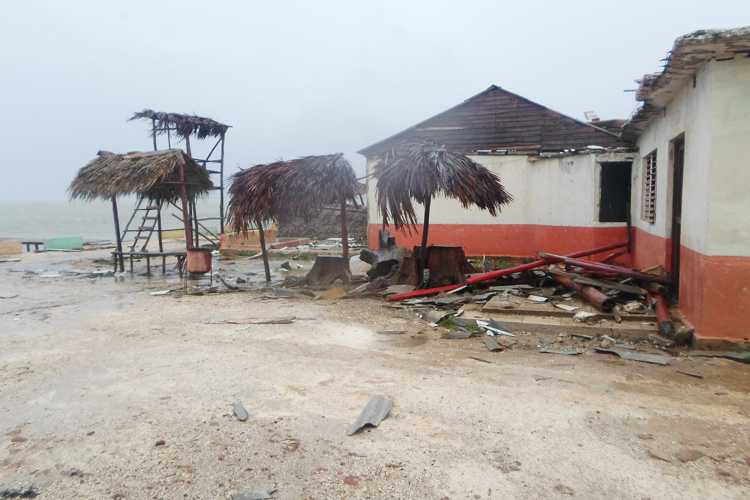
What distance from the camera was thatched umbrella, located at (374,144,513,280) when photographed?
27.0 feet

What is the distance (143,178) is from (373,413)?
34.4 ft

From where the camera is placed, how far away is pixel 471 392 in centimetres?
440

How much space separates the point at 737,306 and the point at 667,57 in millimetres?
2764

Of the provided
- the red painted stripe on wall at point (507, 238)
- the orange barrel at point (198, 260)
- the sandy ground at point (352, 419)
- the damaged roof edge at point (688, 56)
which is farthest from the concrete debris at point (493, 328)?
the orange barrel at point (198, 260)

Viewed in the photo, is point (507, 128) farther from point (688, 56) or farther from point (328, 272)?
point (688, 56)

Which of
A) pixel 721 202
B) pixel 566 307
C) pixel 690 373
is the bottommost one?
pixel 690 373

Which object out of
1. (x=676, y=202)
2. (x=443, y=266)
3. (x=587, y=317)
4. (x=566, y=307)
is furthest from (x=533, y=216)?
(x=587, y=317)

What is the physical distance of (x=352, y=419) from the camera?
3850mm

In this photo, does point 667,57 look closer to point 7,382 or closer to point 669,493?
point 669,493

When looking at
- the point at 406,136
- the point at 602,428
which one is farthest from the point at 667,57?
the point at 406,136

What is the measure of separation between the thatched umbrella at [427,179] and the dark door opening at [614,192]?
458 centimetres

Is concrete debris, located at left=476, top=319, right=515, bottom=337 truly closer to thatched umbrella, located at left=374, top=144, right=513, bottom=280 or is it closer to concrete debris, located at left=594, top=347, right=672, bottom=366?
concrete debris, located at left=594, top=347, right=672, bottom=366

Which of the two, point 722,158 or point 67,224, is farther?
point 67,224

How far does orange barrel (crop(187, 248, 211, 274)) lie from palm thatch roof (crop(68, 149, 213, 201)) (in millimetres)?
2344
